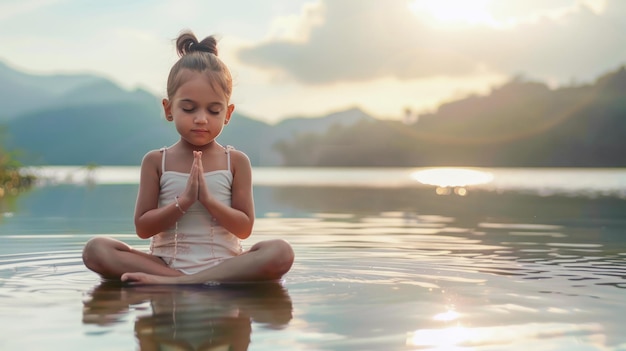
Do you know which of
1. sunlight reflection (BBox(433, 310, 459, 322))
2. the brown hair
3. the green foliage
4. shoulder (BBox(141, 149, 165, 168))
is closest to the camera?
sunlight reflection (BBox(433, 310, 459, 322))

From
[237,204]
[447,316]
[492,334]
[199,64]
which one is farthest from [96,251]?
[492,334]

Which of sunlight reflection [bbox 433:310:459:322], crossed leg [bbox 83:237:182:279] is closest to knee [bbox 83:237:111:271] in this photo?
crossed leg [bbox 83:237:182:279]

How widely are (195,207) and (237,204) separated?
25 cm

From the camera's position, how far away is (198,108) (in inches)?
191

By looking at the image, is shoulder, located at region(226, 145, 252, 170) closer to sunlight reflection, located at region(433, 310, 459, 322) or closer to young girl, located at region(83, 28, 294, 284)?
young girl, located at region(83, 28, 294, 284)

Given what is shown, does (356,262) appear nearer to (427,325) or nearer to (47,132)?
(427,325)

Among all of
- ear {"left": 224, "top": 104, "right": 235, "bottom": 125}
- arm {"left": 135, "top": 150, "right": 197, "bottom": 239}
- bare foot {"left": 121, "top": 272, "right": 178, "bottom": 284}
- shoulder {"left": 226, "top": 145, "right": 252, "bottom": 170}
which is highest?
ear {"left": 224, "top": 104, "right": 235, "bottom": 125}

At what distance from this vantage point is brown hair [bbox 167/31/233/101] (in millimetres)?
4902

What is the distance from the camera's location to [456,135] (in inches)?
4006

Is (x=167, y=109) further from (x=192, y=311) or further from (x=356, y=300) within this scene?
(x=356, y=300)

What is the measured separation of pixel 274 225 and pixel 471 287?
547 centimetres

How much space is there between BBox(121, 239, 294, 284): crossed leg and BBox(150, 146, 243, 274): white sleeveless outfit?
127mm

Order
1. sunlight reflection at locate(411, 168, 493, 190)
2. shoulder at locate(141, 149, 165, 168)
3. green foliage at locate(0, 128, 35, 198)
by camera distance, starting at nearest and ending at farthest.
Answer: shoulder at locate(141, 149, 165, 168)
green foliage at locate(0, 128, 35, 198)
sunlight reflection at locate(411, 168, 493, 190)

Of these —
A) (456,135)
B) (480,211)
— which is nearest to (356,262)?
(480,211)
